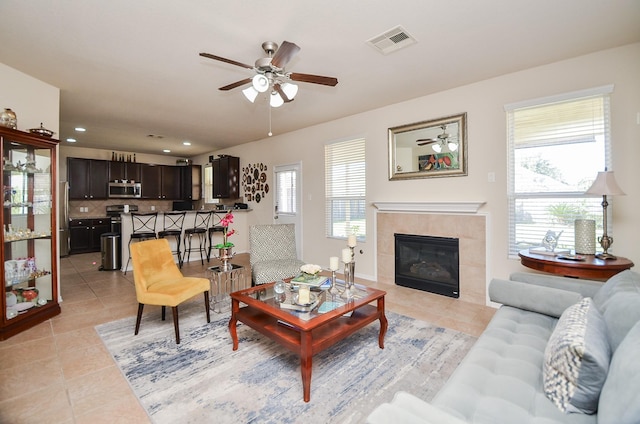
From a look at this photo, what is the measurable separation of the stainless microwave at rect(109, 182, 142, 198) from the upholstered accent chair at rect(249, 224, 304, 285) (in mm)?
5846

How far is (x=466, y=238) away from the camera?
375 centimetres

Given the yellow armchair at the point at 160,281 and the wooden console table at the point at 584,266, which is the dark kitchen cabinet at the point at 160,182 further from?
the wooden console table at the point at 584,266

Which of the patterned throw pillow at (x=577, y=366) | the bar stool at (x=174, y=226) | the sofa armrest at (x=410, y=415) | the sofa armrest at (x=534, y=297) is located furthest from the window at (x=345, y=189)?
the sofa armrest at (x=410, y=415)

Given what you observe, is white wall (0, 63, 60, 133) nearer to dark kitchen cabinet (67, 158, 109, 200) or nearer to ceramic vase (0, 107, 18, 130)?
ceramic vase (0, 107, 18, 130)

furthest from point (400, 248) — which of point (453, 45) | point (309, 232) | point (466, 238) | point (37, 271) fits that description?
point (37, 271)

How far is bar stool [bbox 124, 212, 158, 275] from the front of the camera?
5340 millimetres

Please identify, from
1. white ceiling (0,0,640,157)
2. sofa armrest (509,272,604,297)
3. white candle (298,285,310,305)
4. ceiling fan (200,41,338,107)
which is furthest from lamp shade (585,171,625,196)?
white candle (298,285,310,305)

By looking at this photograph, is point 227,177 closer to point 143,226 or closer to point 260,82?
point 143,226

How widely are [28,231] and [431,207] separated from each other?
4665mm

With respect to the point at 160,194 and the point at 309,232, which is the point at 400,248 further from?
the point at 160,194

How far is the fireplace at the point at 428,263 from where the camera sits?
388cm

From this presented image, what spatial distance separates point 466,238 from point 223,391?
3173mm

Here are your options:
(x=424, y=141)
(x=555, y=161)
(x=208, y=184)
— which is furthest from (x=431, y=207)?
(x=208, y=184)

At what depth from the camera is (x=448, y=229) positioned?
3.89 metres
